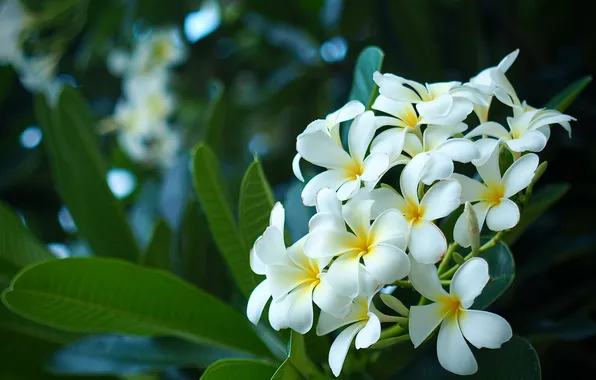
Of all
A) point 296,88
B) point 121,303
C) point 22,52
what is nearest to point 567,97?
point 121,303

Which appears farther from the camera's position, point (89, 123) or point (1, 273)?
point (89, 123)

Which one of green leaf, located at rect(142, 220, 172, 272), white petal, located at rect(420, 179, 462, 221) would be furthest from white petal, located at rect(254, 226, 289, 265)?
green leaf, located at rect(142, 220, 172, 272)

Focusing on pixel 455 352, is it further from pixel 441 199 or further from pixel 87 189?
pixel 87 189

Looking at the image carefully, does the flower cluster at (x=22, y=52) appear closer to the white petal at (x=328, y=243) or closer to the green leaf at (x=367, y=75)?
the green leaf at (x=367, y=75)

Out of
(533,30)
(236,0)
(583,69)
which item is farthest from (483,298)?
(236,0)

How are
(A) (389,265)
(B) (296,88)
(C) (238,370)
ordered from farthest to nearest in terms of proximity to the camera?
(B) (296,88)
(C) (238,370)
(A) (389,265)

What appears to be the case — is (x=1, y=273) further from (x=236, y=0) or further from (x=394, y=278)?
(x=236, y=0)

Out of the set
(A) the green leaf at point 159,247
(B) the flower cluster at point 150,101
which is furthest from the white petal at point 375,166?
(B) the flower cluster at point 150,101

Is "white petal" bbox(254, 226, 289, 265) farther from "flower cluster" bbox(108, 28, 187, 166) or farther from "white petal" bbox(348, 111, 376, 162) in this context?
"flower cluster" bbox(108, 28, 187, 166)
